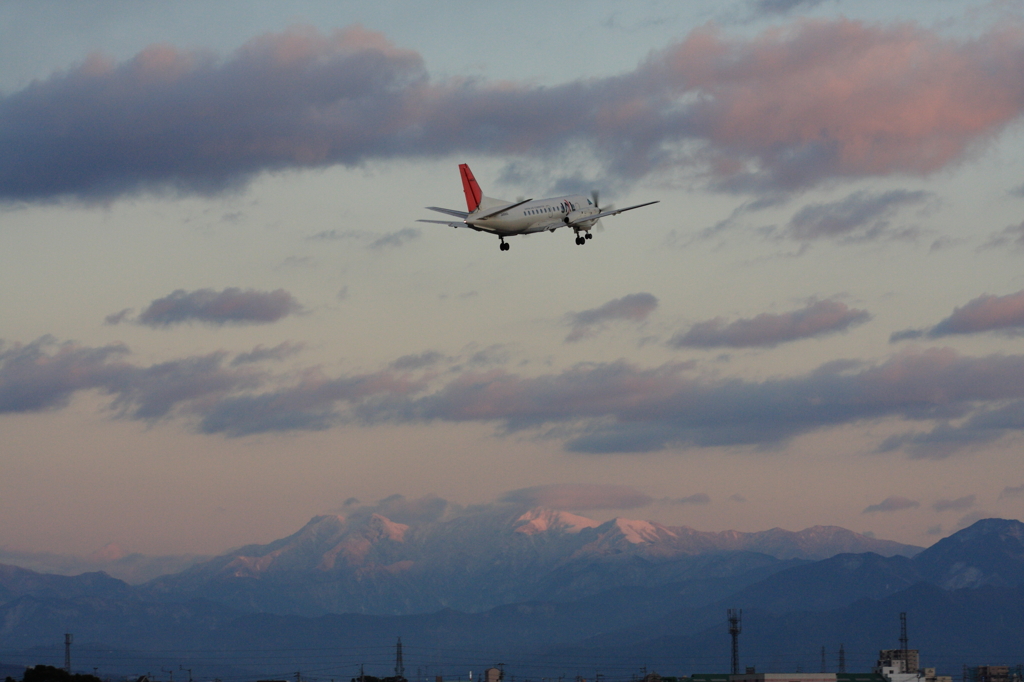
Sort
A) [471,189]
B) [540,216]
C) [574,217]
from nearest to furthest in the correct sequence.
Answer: [471,189] < [540,216] < [574,217]

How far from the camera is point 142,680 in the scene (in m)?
195

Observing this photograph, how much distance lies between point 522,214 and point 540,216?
4.73 m

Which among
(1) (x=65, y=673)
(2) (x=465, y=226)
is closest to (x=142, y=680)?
(1) (x=65, y=673)

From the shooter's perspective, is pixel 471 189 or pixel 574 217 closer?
pixel 471 189

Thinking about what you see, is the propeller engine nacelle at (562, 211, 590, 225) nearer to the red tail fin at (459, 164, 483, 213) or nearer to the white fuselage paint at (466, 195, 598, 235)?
the white fuselage paint at (466, 195, 598, 235)

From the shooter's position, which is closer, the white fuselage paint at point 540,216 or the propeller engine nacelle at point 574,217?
the white fuselage paint at point 540,216

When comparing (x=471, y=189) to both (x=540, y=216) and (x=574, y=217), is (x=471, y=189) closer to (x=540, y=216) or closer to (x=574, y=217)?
(x=540, y=216)

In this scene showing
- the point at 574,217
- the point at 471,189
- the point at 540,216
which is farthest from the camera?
the point at 574,217

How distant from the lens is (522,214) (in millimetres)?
157500

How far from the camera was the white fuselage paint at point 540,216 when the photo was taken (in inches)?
6073

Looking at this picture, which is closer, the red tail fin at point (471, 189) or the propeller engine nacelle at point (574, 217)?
the red tail fin at point (471, 189)

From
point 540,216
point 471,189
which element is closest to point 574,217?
point 540,216

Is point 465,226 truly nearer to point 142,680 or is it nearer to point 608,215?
point 608,215

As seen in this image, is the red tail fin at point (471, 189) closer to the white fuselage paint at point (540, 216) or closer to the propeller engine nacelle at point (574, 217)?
the white fuselage paint at point (540, 216)
